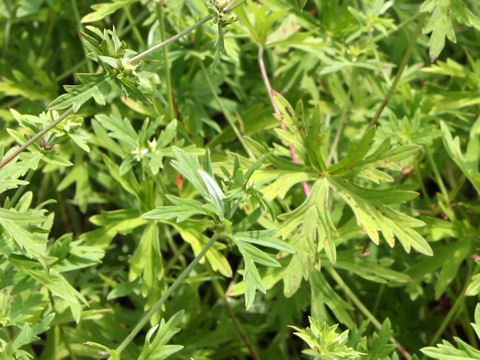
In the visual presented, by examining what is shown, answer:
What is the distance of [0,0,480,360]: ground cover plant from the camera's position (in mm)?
1371

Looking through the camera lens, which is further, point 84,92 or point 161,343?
point 161,343

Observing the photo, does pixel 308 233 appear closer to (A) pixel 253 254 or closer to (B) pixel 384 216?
(B) pixel 384 216

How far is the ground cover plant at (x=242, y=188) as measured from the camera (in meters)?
1.37

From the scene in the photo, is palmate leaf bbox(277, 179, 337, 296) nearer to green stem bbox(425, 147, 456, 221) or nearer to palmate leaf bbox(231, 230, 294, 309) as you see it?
palmate leaf bbox(231, 230, 294, 309)

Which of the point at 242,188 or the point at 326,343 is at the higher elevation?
the point at 242,188

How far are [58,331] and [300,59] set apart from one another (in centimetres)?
107

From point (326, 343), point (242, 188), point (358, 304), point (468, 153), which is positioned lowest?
point (358, 304)

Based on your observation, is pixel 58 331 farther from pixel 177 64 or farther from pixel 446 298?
pixel 446 298

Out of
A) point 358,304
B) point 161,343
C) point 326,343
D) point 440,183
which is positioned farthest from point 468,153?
point 161,343

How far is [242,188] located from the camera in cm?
135

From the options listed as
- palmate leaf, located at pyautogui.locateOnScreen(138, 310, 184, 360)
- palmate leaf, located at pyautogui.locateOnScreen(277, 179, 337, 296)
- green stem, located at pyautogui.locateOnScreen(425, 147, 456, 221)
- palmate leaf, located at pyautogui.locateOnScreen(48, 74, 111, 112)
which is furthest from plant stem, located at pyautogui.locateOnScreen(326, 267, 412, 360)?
palmate leaf, located at pyautogui.locateOnScreen(48, 74, 111, 112)

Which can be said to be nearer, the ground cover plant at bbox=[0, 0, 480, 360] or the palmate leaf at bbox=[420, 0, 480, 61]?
the ground cover plant at bbox=[0, 0, 480, 360]

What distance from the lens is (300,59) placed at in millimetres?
2148

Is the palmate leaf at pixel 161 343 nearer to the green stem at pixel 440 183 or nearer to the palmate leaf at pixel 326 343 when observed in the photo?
the palmate leaf at pixel 326 343
